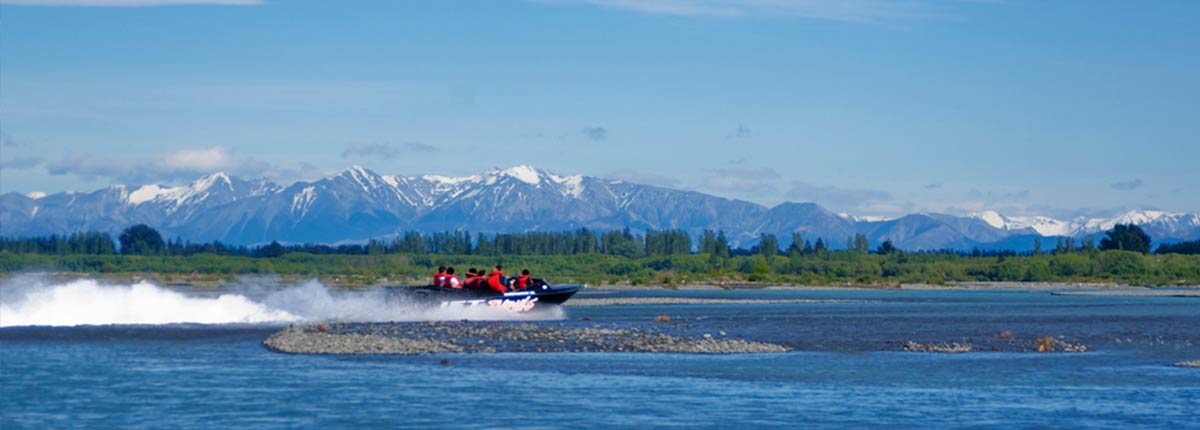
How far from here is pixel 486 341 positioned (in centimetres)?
4972

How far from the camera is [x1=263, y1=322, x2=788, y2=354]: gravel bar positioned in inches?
1826

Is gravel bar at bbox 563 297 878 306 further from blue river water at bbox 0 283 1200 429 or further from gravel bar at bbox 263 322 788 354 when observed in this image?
blue river water at bbox 0 283 1200 429

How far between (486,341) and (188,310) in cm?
1883

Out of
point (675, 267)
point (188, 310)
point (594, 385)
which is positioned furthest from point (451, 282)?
point (675, 267)

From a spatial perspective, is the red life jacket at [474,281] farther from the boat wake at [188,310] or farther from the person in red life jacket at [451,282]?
the boat wake at [188,310]

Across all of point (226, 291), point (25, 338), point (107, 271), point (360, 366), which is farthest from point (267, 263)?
point (360, 366)

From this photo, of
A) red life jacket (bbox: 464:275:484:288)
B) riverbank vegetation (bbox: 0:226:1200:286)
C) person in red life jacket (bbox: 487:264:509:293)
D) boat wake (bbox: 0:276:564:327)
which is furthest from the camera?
riverbank vegetation (bbox: 0:226:1200:286)

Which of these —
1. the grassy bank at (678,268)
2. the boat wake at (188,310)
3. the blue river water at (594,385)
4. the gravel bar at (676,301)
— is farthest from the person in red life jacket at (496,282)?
the grassy bank at (678,268)

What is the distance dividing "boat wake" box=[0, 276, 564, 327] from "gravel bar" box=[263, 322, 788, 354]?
24.1 feet

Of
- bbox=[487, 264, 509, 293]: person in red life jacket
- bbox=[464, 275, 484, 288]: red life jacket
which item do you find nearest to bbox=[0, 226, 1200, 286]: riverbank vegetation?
bbox=[464, 275, 484, 288]: red life jacket

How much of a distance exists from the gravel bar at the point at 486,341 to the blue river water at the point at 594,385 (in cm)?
155

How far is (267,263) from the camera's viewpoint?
168 m

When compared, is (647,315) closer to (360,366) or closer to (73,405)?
(360,366)

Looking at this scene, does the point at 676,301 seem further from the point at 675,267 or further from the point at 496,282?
the point at 675,267
